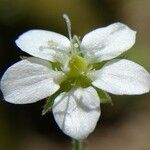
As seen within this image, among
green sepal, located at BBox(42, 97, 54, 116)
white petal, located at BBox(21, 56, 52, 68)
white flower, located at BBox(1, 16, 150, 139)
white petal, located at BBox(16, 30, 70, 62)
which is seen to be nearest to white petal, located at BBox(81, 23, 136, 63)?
white flower, located at BBox(1, 16, 150, 139)

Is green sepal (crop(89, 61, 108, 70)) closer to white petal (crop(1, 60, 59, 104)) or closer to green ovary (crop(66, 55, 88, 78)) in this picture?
green ovary (crop(66, 55, 88, 78))

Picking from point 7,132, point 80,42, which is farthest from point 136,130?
point 80,42

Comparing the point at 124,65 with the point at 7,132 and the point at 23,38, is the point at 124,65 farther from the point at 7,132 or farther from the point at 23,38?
the point at 7,132

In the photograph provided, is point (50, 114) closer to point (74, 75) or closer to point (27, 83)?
point (74, 75)

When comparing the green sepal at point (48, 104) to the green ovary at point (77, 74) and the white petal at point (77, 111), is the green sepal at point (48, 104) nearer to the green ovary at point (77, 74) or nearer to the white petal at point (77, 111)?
the white petal at point (77, 111)

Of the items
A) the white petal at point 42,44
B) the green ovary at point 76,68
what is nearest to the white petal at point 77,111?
the green ovary at point 76,68
